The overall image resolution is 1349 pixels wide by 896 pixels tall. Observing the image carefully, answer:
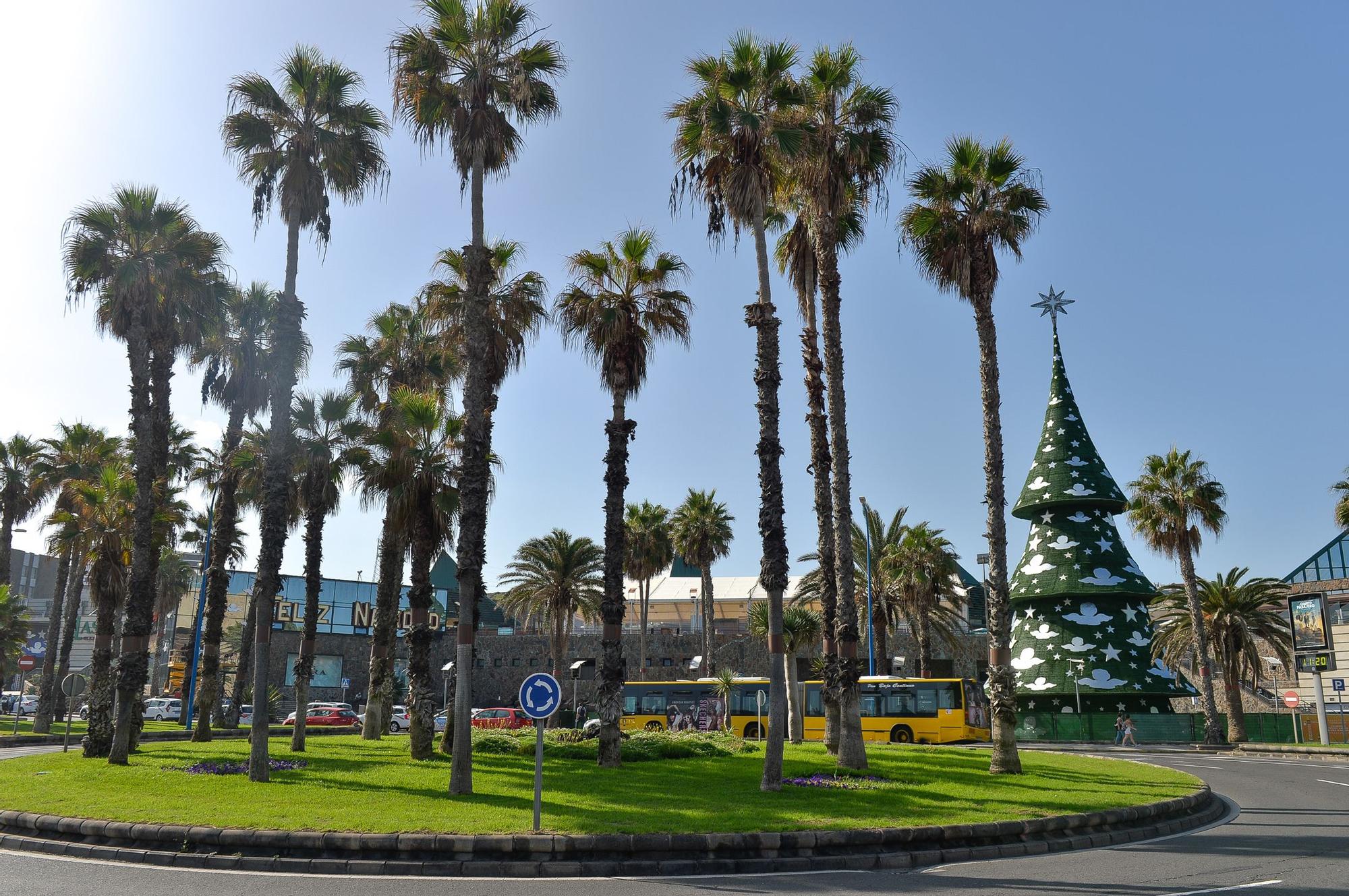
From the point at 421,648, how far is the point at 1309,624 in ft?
141

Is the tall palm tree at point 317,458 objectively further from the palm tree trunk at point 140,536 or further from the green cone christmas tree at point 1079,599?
the green cone christmas tree at point 1079,599

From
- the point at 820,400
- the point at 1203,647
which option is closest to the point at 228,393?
the point at 820,400

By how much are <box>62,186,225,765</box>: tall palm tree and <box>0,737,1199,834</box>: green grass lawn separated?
461 cm

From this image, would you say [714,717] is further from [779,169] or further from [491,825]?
[491,825]

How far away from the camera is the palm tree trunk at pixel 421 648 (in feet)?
77.5

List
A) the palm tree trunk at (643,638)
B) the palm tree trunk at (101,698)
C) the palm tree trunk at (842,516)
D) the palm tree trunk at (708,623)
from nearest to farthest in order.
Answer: the palm tree trunk at (842,516) → the palm tree trunk at (101,698) → the palm tree trunk at (708,623) → the palm tree trunk at (643,638)

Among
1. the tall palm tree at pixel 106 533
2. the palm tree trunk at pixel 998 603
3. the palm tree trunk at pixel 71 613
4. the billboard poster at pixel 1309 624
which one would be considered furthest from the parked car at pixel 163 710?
the billboard poster at pixel 1309 624

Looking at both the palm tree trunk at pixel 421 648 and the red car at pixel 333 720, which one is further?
the red car at pixel 333 720

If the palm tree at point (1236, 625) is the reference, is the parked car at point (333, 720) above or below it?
below

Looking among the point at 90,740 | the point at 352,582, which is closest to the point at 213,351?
the point at 90,740

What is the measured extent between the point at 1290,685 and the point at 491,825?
224 ft

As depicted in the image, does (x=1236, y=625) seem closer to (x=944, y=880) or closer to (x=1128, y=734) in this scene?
(x=1128, y=734)

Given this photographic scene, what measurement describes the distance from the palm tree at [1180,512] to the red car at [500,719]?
30340 mm

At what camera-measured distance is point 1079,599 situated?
4125 cm
